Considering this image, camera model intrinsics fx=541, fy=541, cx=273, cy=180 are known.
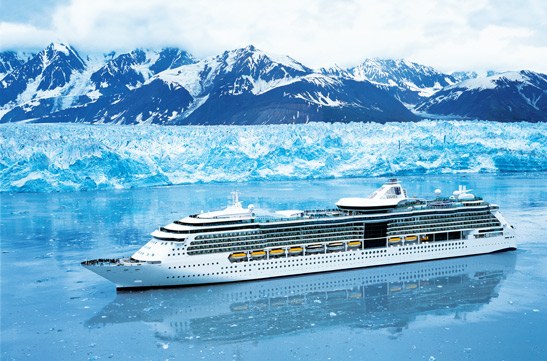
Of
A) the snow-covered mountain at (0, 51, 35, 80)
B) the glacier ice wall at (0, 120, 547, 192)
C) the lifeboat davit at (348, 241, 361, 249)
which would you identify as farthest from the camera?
the snow-covered mountain at (0, 51, 35, 80)

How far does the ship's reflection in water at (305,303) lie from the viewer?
15.4 meters

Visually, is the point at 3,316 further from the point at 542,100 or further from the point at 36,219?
the point at 542,100

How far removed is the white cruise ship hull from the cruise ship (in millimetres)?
34

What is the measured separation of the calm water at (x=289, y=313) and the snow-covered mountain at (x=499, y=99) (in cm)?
10970

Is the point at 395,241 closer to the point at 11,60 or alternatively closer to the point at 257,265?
the point at 257,265

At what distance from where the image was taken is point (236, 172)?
61.5m

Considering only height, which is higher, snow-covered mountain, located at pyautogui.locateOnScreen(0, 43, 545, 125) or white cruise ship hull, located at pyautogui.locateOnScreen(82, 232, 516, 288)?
snow-covered mountain, located at pyautogui.locateOnScreen(0, 43, 545, 125)

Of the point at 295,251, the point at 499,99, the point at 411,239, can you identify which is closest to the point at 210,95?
the point at 499,99

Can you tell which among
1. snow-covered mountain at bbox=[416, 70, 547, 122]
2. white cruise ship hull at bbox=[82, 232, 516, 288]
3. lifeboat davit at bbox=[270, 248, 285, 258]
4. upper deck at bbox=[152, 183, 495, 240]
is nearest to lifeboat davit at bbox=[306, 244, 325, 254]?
white cruise ship hull at bbox=[82, 232, 516, 288]

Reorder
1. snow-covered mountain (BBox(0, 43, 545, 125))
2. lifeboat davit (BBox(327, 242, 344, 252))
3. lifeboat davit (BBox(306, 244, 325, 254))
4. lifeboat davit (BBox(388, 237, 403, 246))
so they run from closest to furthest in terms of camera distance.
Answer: lifeboat davit (BBox(306, 244, 325, 254))
lifeboat davit (BBox(327, 242, 344, 252))
lifeboat davit (BBox(388, 237, 403, 246))
snow-covered mountain (BBox(0, 43, 545, 125))

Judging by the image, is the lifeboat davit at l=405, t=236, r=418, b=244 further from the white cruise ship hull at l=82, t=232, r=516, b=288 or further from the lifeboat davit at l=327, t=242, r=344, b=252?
the lifeboat davit at l=327, t=242, r=344, b=252

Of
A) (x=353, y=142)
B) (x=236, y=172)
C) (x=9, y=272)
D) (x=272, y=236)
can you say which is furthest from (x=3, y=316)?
(x=353, y=142)

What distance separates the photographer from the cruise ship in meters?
18.8

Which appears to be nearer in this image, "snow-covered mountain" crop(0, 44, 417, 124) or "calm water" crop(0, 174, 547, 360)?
"calm water" crop(0, 174, 547, 360)
